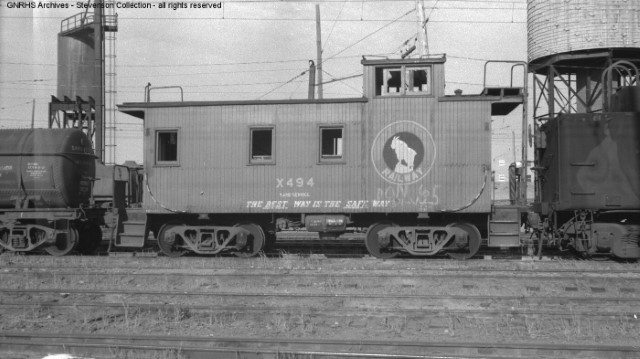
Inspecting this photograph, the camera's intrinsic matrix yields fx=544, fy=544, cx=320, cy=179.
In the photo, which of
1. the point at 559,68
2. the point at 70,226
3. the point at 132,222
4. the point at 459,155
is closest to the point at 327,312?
the point at 459,155

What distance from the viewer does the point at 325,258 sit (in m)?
13.1

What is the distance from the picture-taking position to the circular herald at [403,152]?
1266cm

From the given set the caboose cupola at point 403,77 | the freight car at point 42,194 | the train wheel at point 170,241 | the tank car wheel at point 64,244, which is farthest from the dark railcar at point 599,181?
the tank car wheel at point 64,244

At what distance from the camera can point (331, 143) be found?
43.9ft

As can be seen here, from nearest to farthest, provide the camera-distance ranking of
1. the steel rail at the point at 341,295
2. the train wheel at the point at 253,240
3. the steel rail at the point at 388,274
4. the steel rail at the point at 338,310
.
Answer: the steel rail at the point at 338,310 < the steel rail at the point at 341,295 < the steel rail at the point at 388,274 < the train wheel at the point at 253,240

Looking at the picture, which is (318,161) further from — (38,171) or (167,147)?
(38,171)

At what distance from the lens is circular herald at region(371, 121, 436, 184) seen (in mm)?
12664

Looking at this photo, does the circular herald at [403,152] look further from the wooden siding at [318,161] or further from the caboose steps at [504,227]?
the caboose steps at [504,227]

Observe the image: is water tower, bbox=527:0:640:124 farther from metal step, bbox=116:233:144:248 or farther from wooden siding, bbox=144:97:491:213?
metal step, bbox=116:233:144:248

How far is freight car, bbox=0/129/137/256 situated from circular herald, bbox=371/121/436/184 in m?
6.60

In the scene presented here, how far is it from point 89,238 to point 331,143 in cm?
719

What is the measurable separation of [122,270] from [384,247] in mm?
5850

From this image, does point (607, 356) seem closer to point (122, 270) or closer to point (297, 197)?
point (297, 197)

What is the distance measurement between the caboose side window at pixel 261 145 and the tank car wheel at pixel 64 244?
518cm
